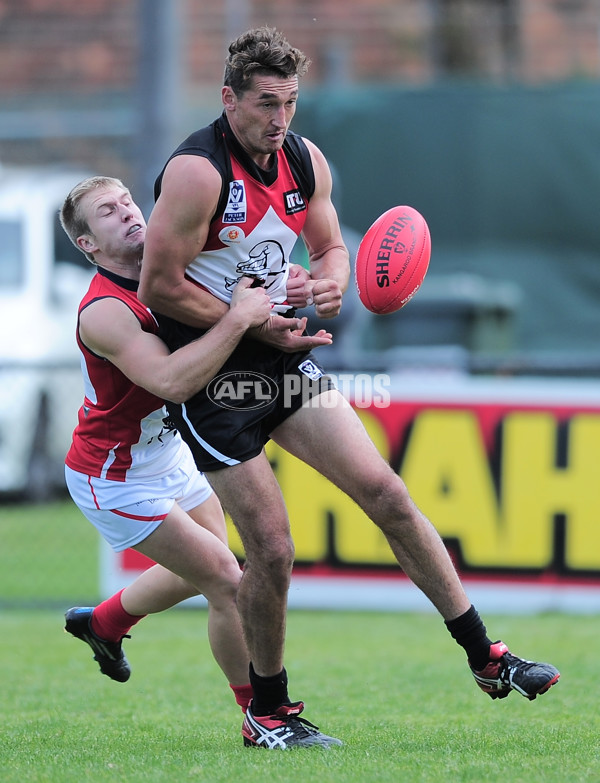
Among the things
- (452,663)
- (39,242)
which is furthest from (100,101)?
(452,663)

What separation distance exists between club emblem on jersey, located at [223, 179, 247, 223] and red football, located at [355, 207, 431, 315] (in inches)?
24.0

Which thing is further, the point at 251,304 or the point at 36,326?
the point at 36,326

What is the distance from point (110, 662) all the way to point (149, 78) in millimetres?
5987

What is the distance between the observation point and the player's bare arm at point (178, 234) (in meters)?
4.34

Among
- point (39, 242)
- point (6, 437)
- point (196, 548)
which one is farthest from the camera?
point (39, 242)

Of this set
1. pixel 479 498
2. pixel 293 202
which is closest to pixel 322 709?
pixel 293 202

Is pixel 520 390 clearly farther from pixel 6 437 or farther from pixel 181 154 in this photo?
pixel 6 437

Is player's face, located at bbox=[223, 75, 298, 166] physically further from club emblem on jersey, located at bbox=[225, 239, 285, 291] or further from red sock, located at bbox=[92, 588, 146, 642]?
red sock, located at bbox=[92, 588, 146, 642]

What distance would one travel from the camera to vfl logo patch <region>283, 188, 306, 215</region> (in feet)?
15.2

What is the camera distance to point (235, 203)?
4457 millimetres

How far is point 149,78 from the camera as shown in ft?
33.6

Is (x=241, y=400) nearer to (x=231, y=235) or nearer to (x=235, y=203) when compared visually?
(x=231, y=235)

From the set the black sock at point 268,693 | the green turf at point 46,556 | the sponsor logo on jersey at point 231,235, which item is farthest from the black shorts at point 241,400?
the green turf at point 46,556

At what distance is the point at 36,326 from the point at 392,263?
28.4ft
